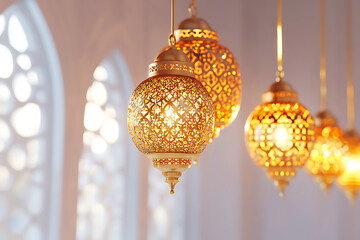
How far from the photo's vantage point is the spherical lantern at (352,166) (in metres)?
3.95

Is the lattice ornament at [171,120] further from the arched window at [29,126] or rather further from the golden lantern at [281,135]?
the arched window at [29,126]

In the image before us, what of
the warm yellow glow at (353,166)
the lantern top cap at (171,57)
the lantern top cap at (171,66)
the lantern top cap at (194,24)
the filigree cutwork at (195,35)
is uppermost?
the lantern top cap at (194,24)

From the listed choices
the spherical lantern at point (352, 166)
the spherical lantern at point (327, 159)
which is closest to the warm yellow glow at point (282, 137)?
the spherical lantern at point (327, 159)

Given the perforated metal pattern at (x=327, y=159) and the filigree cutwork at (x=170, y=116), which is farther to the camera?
the perforated metal pattern at (x=327, y=159)

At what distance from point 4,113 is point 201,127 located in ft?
9.01

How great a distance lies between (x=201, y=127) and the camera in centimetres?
188

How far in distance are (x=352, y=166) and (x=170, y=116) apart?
8.70 ft

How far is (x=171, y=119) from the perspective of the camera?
184cm

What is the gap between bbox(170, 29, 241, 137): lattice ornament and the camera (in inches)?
95.7

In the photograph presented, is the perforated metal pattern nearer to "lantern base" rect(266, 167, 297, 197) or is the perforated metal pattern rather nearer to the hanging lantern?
"lantern base" rect(266, 167, 297, 197)

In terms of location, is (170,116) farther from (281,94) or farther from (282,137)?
(281,94)

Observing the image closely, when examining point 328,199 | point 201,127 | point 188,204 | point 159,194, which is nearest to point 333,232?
point 328,199

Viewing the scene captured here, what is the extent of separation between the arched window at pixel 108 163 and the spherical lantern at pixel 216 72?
2.85 m

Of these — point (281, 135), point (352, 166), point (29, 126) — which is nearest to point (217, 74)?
point (281, 135)
